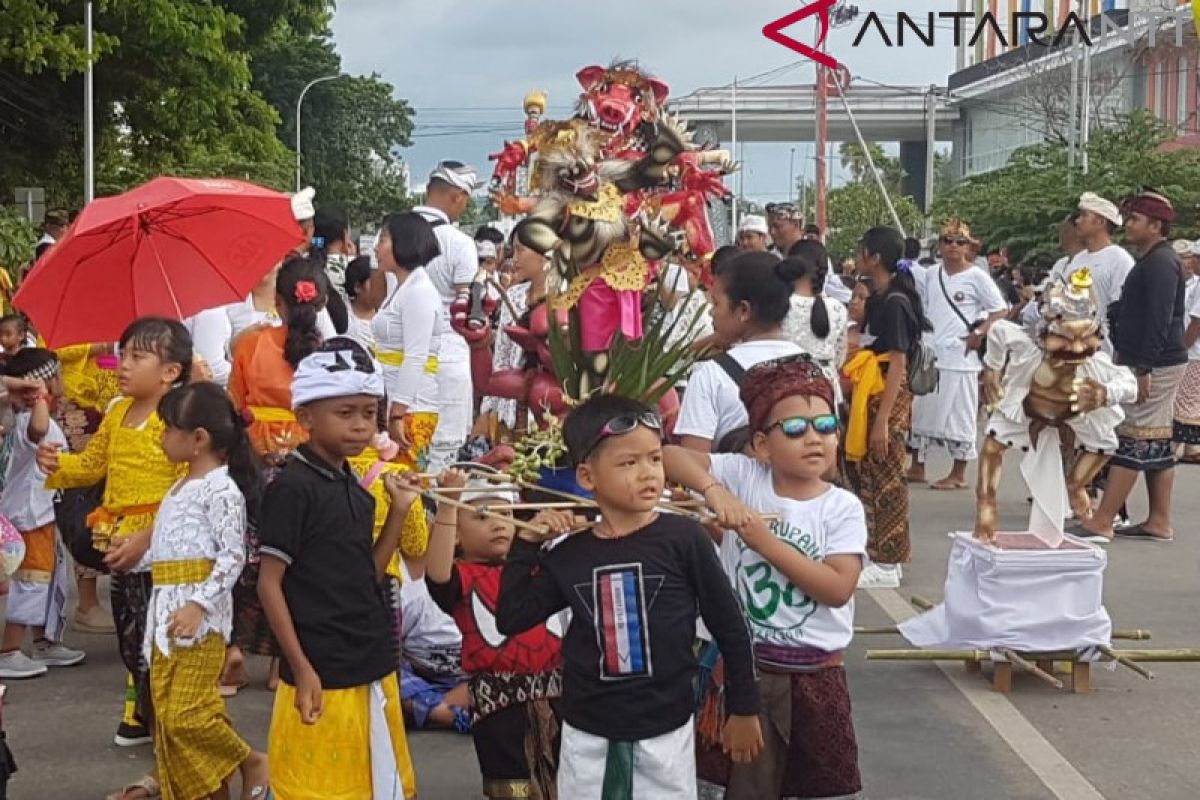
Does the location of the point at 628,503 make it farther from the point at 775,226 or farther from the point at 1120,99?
the point at 1120,99

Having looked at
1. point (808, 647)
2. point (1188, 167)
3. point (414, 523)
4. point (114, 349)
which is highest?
point (1188, 167)

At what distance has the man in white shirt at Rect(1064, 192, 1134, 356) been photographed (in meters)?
9.83

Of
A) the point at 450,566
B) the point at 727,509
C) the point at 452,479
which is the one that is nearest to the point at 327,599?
the point at 450,566

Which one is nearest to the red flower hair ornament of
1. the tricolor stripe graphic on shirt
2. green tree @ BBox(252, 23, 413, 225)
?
the tricolor stripe graphic on shirt

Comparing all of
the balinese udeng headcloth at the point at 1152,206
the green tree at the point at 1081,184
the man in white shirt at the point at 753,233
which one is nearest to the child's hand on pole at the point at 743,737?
the balinese udeng headcloth at the point at 1152,206

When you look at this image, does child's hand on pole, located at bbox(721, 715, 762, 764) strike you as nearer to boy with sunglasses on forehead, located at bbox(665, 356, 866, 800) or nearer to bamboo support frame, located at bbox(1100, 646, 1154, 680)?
boy with sunglasses on forehead, located at bbox(665, 356, 866, 800)

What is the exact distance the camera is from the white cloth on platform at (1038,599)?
6.41 metres

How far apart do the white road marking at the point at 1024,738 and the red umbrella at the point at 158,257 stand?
3.32 meters

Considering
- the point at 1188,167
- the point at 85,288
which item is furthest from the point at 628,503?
→ the point at 1188,167

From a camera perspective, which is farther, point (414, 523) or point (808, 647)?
point (414, 523)

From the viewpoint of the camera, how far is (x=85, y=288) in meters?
5.96

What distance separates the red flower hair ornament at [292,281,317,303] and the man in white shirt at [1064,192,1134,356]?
18.3 feet

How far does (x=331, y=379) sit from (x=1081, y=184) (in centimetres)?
2716

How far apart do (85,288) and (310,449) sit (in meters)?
2.20
